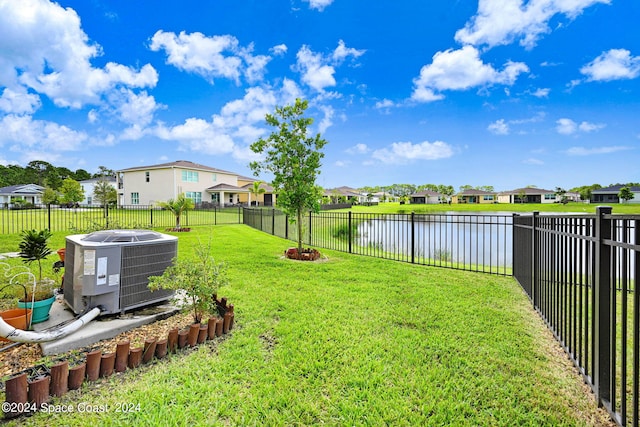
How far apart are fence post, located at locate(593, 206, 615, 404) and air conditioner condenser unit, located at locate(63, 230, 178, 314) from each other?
14.7 ft

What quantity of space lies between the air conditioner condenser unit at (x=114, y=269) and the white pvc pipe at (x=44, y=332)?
0.18 metres

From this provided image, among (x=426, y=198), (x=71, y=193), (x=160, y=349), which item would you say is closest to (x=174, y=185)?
(x=71, y=193)

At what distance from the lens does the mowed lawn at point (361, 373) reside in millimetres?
2029

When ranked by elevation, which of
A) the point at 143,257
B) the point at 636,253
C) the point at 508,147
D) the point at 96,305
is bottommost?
the point at 96,305

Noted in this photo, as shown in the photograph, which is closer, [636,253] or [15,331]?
[636,253]

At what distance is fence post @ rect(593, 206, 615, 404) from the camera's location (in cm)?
207

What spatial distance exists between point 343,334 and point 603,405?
2200mm

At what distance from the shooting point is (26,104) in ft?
63.0

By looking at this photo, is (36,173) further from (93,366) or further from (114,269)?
(93,366)

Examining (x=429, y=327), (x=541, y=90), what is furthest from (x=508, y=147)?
(x=429, y=327)

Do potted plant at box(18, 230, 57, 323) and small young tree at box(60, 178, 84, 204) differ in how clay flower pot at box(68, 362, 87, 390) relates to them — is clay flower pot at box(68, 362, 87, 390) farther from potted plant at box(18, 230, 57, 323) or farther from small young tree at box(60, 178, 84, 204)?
small young tree at box(60, 178, 84, 204)

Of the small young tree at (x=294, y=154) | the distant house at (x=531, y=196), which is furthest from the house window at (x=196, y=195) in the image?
the distant house at (x=531, y=196)

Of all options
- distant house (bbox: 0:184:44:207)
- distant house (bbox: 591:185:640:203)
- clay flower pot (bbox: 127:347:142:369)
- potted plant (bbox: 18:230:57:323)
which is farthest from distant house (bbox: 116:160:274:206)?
distant house (bbox: 591:185:640:203)

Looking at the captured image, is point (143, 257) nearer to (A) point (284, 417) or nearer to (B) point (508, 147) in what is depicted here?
(A) point (284, 417)
